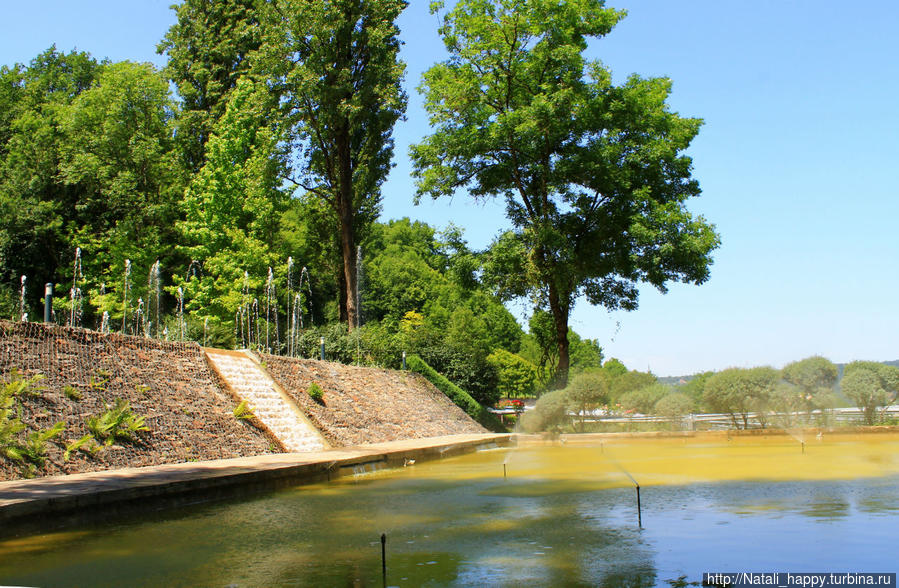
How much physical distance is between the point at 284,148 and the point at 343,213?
4.10 metres

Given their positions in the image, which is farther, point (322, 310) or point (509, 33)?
point (322, 310)

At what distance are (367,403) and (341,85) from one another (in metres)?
14.5

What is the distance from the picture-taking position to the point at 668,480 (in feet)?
37.6

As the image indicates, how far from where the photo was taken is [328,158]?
32094 millimetres

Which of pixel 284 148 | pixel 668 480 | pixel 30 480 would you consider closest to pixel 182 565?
pixel 30 480

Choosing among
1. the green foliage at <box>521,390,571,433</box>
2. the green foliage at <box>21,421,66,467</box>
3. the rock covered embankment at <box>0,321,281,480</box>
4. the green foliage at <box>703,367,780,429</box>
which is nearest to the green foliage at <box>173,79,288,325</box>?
the green foliage at <box>521,390,571,433</box>

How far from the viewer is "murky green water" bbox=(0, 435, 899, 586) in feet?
19.0

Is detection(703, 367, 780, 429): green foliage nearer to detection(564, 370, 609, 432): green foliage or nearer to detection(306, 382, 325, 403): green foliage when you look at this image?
detection(564, 370, 609, 432): green foliage

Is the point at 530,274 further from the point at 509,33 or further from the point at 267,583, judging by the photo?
the point at 267,583

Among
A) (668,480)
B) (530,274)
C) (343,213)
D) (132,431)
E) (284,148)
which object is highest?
(284,148)

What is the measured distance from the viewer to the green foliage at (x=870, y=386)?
19.7 m

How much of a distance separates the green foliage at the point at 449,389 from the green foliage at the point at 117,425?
52.0ft

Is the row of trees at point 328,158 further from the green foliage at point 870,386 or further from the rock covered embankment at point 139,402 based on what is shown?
the rock covered embankment at point 139,402

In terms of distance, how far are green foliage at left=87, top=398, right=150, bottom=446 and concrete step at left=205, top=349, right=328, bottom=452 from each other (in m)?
3.56
